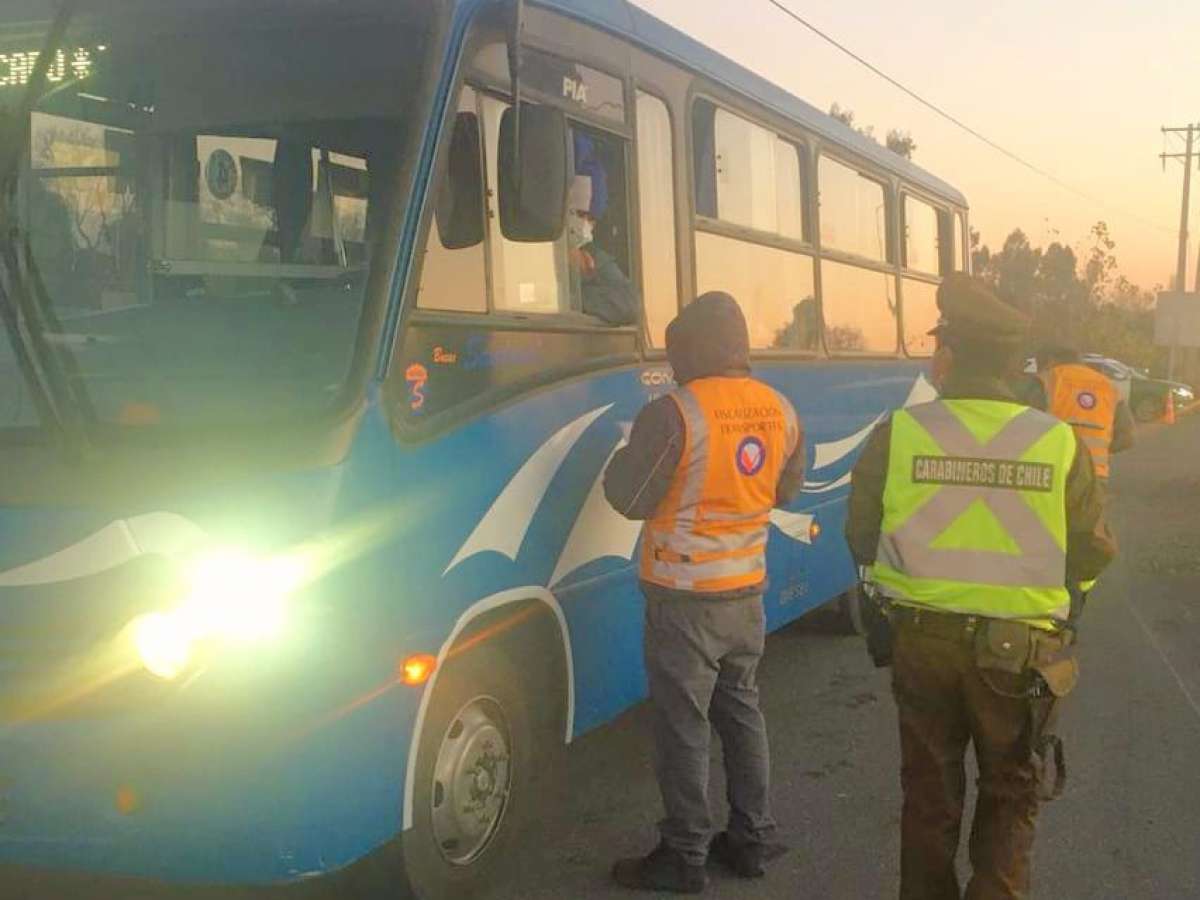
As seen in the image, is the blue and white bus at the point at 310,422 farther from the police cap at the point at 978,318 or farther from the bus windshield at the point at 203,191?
the police cap at the point at 978,318

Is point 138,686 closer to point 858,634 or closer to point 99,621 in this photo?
point 99,621

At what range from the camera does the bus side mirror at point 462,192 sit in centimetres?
416

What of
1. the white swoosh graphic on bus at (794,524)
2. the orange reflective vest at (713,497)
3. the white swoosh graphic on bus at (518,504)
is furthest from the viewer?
the white swoosh graphic on bus at (794,524)

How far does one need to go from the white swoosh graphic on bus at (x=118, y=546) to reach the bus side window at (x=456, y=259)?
98 cm

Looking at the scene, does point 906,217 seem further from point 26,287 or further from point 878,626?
point 26,287

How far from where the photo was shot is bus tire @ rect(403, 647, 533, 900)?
4133 millimetres

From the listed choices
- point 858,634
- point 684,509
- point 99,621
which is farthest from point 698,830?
point 858,634

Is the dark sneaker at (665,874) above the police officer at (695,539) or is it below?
below

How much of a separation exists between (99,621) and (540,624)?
164 centimetres

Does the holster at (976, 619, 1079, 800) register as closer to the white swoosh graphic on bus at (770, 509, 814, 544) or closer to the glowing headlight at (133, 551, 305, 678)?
the glowing headlight at (133, 551, 305, 678)

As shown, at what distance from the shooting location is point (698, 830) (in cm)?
460

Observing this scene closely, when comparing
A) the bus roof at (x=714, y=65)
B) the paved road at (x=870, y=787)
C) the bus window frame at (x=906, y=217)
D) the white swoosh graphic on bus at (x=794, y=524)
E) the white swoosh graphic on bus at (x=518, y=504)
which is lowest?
the paved road at (x=870, y=787)

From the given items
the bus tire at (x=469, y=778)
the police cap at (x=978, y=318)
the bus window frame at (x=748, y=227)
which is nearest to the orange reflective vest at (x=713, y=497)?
the bus tire at (x=469, y=778)

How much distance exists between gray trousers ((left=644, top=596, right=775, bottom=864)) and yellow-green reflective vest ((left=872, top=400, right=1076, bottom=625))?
955mm
